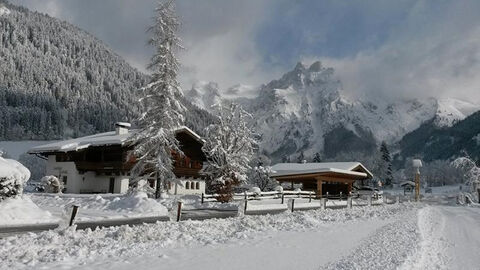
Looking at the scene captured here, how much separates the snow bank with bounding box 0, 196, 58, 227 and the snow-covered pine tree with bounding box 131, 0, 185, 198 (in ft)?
49.7

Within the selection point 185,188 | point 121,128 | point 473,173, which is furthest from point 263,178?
point 473,173

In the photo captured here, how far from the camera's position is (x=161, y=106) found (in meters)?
34.4

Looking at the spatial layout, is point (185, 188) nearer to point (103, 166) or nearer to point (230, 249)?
point (103, 166)

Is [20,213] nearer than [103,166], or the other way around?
[20,213]

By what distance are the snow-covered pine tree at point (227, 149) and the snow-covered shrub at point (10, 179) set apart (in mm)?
18296

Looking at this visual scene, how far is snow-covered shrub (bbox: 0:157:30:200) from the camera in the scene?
16.9m

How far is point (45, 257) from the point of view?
997 centimetres

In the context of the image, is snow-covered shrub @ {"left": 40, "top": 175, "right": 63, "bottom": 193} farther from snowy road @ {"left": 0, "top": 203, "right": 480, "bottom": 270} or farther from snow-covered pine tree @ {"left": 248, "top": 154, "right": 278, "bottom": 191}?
snowy road @ {"left": 0, "top": 203, "right": 480, "bottom": 270}

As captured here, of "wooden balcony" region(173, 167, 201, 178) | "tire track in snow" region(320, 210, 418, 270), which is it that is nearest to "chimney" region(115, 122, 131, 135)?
"wooden balcony" region(173, 167, 201, 178)

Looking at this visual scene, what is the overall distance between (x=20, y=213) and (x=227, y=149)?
69.9ft

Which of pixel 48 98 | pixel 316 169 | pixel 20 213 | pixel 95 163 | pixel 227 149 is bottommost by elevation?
pixel 20 213

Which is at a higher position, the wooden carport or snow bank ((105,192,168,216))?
the wooden carport

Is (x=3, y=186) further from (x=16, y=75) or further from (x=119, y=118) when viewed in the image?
(x=16, y=75)

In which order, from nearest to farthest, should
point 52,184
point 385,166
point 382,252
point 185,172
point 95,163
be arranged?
point 382,252, point 52,184, point 95,163, point 185,172, point 385,166
